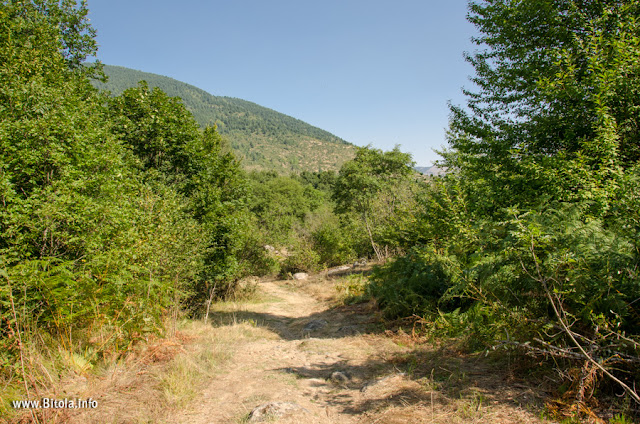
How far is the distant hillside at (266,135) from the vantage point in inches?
4427

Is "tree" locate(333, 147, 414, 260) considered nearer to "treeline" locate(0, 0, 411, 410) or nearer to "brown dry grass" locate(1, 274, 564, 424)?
"treeline" locate(0, 0, 411, 410)

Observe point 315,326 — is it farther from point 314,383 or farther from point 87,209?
point 87,209

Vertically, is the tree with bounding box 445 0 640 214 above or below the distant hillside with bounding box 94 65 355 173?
below

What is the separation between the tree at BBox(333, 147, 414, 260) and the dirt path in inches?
465

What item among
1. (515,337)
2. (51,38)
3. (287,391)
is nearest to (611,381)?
(515,337)

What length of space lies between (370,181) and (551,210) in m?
15.1

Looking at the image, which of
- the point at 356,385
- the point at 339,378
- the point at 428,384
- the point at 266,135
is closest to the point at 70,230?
the point at 339,378

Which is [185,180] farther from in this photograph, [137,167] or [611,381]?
[611,381]

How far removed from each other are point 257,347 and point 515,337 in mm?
4947

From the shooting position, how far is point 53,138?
541cm

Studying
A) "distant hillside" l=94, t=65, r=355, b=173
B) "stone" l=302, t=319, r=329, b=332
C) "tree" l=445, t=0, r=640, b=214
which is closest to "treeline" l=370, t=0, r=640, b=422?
"tree" l=445, t=0, r=640, b=214

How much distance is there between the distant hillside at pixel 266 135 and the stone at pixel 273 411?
76.2 metres

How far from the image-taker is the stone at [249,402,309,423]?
12.0 ft

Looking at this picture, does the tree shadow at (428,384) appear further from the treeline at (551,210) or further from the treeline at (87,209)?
the treeline at (87,209)
